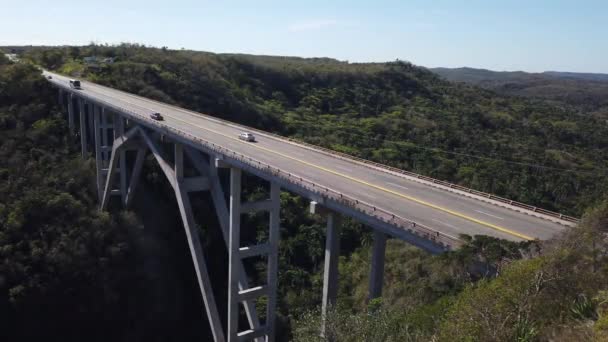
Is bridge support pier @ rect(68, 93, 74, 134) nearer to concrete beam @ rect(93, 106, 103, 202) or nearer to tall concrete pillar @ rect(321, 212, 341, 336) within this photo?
concrete beam @ rect(93, 106, 103, 202)

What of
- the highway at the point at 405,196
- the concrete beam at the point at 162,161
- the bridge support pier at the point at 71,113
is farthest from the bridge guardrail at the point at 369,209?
the bridge support pier at the point at 71,113

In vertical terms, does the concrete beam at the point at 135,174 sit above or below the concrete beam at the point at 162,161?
below

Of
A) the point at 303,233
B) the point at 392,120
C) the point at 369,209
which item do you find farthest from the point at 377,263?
the point at 392,120

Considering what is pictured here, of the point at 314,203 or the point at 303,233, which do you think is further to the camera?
the point at 303,233

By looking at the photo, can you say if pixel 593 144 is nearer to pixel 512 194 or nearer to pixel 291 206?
pixel 512 194

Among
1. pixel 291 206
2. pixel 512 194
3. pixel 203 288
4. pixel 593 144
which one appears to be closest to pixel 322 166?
pixel 203 288

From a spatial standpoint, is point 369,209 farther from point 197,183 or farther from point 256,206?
point 197,183

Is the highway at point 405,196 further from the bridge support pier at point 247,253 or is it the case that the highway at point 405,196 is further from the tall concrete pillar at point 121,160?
the tall concrete pillar at point 121,160

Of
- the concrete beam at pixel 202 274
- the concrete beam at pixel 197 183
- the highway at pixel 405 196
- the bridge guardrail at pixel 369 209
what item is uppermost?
the bridge guardrail at pixel 369 209
